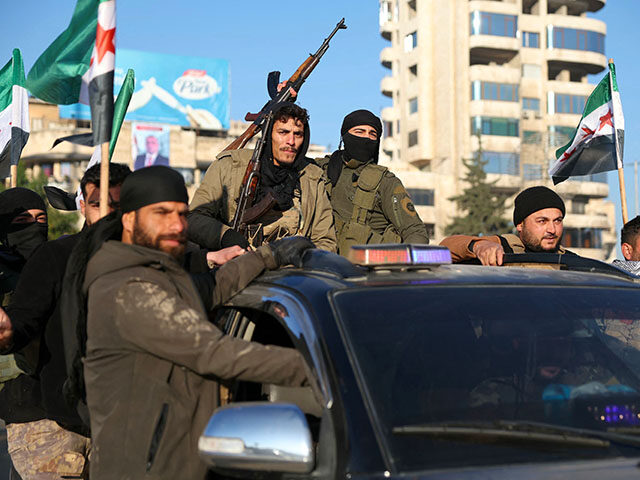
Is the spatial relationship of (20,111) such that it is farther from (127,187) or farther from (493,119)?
(493,119)

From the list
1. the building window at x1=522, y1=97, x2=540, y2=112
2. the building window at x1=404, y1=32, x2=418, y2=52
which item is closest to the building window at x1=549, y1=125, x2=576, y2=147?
the building window at x1=522, y1=97, x2=540, y2=112

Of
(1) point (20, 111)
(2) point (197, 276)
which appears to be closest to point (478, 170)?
(1) point (20, 111)

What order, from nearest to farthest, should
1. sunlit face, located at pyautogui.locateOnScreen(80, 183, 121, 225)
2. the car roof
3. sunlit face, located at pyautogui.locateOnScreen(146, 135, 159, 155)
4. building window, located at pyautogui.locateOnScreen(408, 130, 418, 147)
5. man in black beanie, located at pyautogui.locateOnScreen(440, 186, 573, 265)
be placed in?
the car roof, sunlit face, located at pyautogui.locateOnScreen(80, 183, 121, 225), man in black beanie, located at pyautogui.locateOnScreen(440, 186, 573, 265), sunlit face, located at pyautogui.locateOnScreen(146, 135, 159, 155), building window, located at pyautogui.locateOnScreen(408, 130, 418, 147)

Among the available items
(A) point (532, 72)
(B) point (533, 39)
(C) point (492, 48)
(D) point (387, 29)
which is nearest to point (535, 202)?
(C) point (492, 48)

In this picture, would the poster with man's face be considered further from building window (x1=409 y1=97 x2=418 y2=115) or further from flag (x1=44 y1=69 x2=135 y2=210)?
flag (x1=44 y1=69 x2=135 y2=210)

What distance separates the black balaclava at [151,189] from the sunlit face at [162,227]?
0.06 ft

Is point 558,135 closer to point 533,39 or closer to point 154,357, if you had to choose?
point 533,39

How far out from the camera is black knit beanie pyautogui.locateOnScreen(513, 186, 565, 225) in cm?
473

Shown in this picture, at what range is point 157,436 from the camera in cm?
253

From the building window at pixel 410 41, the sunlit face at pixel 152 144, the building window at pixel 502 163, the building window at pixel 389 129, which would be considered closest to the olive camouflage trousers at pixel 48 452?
the sunlit face at pixel 152 144

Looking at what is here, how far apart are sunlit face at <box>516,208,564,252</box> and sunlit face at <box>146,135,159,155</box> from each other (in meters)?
58.0

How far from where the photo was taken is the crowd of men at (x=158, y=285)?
8.34ft

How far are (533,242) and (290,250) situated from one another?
2.14m

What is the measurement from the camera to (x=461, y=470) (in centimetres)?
199
